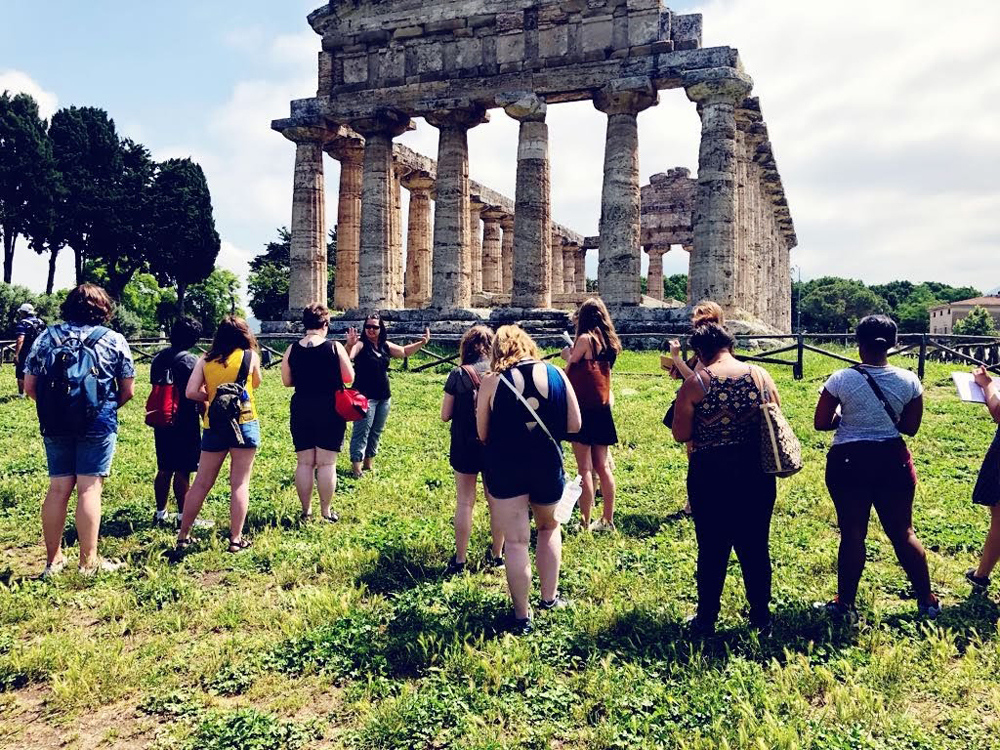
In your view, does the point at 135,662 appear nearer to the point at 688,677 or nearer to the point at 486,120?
the point at 688,677

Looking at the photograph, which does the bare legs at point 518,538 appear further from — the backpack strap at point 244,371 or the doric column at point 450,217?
the doric column at point 450,217

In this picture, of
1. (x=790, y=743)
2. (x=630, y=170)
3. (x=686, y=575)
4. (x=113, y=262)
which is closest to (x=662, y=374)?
(x=630, y=170)

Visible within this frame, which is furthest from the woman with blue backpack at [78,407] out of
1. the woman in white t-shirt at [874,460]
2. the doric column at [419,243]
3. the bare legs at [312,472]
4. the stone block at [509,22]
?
the doric column at [419,243]

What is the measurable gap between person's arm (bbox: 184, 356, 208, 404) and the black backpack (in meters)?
0.10

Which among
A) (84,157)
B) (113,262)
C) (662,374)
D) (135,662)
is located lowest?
(135,662)

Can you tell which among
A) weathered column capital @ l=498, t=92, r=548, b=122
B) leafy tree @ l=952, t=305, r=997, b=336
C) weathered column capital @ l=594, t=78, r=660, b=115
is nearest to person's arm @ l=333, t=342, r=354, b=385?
weathered column capital @ l=594, t=78, r=660, b=115

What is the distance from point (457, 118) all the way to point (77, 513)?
73.0ft

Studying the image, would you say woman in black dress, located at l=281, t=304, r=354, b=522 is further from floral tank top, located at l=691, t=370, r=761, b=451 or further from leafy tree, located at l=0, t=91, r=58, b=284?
leafy tree, located at l=0, t=91, r=58, b=284

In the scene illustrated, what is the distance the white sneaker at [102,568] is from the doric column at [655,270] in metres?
38.7

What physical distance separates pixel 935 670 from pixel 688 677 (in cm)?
139

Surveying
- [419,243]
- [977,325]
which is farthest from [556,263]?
[977,325]

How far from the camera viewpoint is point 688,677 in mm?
3932

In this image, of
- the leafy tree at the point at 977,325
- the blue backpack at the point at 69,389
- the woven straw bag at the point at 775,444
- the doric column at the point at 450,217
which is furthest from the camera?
the leafy tree at the point at 977,325

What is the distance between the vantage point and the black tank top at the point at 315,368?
6422 millimetres
